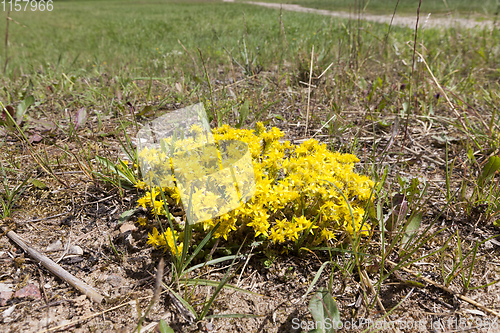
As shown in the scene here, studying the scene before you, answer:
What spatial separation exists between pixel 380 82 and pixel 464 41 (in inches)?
121

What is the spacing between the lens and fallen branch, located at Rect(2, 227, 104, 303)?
1.39 metres

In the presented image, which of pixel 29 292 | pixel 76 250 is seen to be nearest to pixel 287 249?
pixel 76 250

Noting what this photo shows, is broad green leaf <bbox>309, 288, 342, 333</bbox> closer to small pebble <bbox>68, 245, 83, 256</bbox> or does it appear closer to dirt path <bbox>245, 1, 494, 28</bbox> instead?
small pebble <bbox>68, 245, 83, 256</bbox>

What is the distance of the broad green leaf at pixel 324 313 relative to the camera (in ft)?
4.03

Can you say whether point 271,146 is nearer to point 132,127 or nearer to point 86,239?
point 86,239

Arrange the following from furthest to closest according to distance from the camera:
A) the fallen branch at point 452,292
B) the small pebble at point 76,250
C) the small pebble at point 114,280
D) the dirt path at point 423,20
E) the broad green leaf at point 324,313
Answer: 1. the dirt path at point 423,20
2. the small pebble at point 76,250
3. the small pebble at point 114,280
4. the fallen branch at point 452,292
5. the broad green leaf at point 324,313

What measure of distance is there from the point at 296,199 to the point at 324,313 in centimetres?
58

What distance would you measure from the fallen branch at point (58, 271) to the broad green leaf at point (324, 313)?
963mm

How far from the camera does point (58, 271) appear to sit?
1.47 meters

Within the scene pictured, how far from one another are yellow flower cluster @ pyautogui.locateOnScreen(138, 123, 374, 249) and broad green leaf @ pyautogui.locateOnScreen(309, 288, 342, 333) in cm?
31

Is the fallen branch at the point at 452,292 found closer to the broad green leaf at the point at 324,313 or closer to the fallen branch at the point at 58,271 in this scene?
the broad green leaf at the point at 324,313

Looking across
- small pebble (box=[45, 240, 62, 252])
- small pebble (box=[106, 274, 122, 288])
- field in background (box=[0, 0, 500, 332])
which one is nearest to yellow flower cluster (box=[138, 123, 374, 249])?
field in background (box=[0, 0, 500, 332])

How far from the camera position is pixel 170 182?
66.9 inches

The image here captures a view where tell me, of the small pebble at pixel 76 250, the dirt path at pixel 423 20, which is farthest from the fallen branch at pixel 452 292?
the dirt path at pixel 423 20
